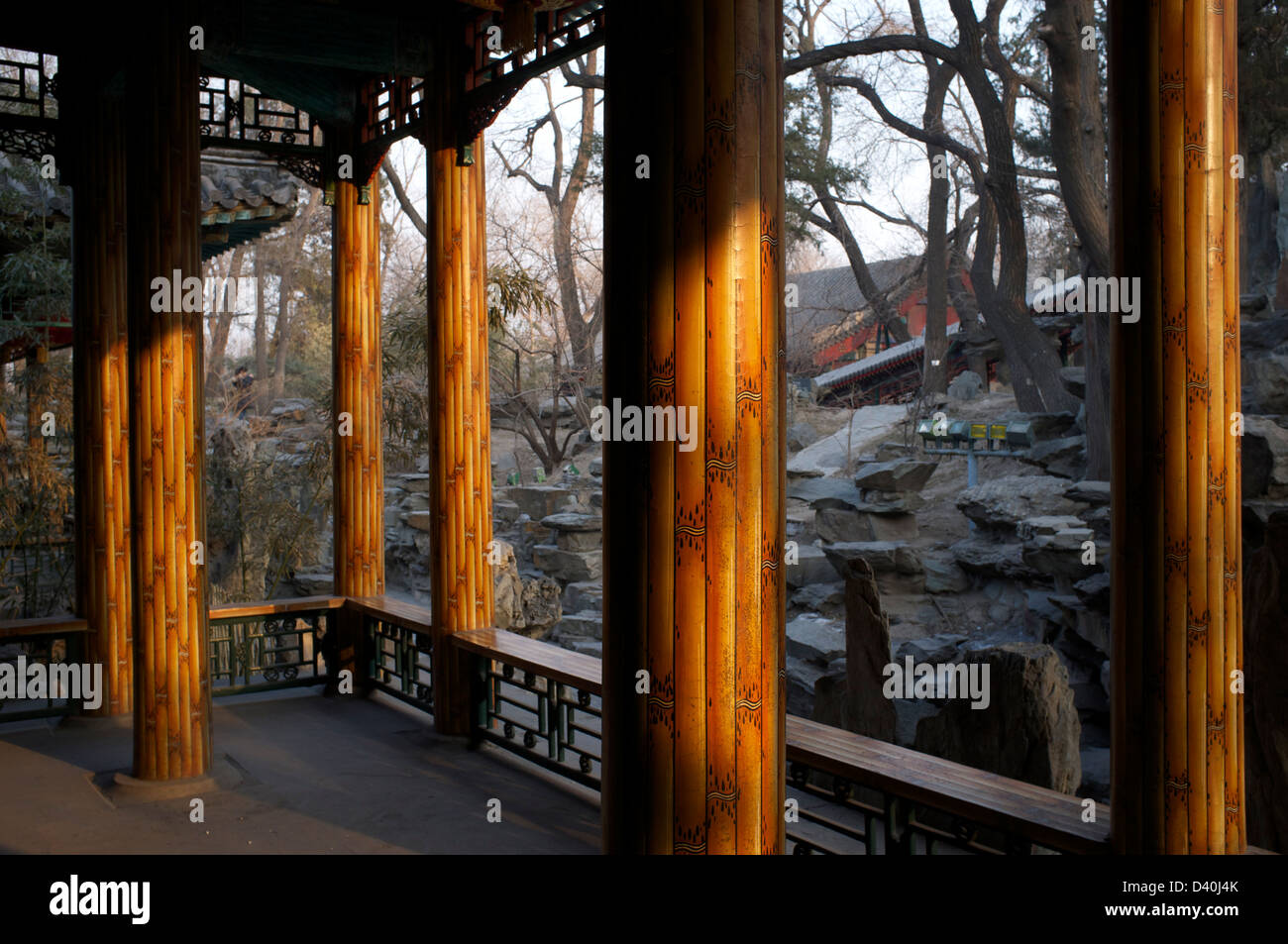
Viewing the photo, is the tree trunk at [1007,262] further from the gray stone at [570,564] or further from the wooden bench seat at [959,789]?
the wooden bench seat at [959,789]

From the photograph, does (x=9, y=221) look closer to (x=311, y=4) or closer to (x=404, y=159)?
(x=311, y=4)

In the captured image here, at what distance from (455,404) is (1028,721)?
121 inches

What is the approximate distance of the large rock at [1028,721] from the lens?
487 cm

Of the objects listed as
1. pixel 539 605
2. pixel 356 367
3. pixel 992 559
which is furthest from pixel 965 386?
pixel 356 367

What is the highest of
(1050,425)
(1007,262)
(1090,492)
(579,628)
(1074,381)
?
(1007,262)

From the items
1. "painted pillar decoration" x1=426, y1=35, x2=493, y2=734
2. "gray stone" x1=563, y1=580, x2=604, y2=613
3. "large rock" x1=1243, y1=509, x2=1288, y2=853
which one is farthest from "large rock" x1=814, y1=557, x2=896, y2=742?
"gray stone" x1=563, y1=580, x2=604, y2=613

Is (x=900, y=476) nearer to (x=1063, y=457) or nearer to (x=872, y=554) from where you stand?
(x=872, y=554)

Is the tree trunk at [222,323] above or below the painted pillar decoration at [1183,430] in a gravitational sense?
above

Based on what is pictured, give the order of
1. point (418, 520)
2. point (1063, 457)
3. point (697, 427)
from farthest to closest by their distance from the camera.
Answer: point (418, 520), point (1063, 457), point (697, 427)

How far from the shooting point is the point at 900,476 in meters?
13.7

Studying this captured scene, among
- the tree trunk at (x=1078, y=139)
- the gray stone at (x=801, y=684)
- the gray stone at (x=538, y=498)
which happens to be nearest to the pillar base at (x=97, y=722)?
the gray stone at (x=801, y=684)

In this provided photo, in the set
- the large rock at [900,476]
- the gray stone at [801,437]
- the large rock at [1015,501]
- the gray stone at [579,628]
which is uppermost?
the gray stone at [801,437]

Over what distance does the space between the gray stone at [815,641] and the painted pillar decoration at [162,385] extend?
7.31 m

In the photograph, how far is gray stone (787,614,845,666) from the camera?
35.2ft
